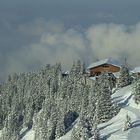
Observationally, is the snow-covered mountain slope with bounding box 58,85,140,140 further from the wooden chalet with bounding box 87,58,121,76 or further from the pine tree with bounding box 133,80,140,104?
the wooden chalet with bounding box 87,58,121,76

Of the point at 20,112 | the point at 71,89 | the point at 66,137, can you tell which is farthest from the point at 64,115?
the point at 20,112

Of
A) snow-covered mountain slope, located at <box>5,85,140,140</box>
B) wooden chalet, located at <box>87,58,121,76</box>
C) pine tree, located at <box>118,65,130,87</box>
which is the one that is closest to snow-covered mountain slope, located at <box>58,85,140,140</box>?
snow-covered mountain slope, located at <box>5,85,140,140</box>

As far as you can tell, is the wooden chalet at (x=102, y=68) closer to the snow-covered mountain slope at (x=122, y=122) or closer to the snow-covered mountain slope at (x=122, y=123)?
the snow-covered mountain slope at (x=122, y=122)

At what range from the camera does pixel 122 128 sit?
4171 inches

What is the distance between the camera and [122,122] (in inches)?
4405

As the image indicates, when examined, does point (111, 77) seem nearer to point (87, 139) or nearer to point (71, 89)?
point (71, 89)

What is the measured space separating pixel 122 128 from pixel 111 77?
211 ft

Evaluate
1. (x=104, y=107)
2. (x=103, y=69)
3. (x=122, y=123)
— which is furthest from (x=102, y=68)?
(x=122, y=123)

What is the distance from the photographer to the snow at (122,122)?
101213 mm

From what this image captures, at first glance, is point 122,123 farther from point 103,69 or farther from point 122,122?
point 103,69

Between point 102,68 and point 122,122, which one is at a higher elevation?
point 102,68

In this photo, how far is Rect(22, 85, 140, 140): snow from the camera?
332 ft

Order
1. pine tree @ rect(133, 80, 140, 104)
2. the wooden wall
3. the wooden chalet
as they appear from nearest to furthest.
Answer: pine tree @ rect(133, 80, 140, 104), the wooden chalet, the wooden wall

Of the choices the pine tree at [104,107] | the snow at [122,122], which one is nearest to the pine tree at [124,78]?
the snow at [122,122]
